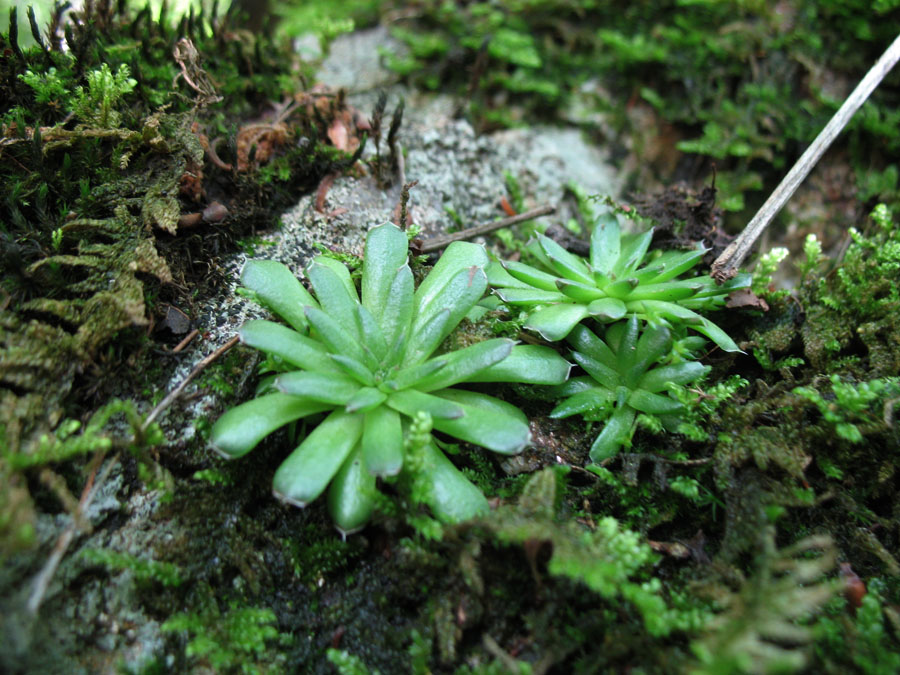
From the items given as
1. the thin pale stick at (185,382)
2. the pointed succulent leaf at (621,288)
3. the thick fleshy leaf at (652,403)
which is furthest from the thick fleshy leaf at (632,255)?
the thin pale stick at (185,382)

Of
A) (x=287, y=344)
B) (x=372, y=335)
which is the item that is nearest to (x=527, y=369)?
(x=372, y=335)

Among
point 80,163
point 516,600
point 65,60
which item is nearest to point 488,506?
point 516,600

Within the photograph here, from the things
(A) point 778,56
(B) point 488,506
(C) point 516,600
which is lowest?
(C) point 516,600

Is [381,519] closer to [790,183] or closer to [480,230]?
[480,230]

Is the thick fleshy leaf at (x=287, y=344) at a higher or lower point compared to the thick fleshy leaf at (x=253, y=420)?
higher

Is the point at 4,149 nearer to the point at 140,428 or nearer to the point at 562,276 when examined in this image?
the point at 140,428

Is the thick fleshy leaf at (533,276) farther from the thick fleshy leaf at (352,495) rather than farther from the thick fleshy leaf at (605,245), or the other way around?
the thick fleshy leaf at (352,495)
